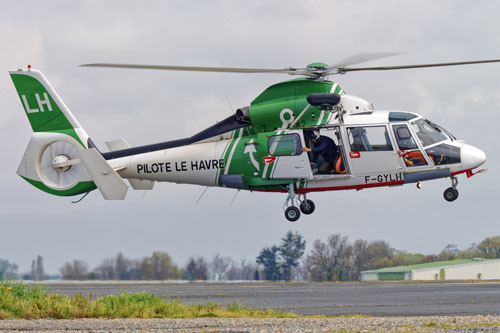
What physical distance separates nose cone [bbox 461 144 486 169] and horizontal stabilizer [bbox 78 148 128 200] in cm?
1337

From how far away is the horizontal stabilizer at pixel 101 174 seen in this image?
33.8 meters

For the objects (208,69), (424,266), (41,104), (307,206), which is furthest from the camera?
(424,266)

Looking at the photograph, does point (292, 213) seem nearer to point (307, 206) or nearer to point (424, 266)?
point (307, 206)

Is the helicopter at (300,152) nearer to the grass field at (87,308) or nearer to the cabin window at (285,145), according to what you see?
the cabin window at (285,145)

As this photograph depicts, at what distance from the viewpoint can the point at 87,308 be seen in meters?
32.5

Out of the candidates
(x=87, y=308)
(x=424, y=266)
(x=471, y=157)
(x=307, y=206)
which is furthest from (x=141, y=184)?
(x=424, y=266)

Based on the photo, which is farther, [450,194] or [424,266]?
[424,266]

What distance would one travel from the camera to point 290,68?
31.5 meters

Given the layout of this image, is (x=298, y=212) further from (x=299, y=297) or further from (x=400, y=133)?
(x=299, y=297)

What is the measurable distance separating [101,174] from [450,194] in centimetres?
1386

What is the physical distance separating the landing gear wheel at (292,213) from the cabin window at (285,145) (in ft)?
7.27

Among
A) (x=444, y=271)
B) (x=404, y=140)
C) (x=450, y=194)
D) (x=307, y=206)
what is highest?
(x=404, y=140)

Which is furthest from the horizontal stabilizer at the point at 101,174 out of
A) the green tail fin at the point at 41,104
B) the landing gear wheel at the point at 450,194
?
the landing gear wheel at the point at 450,194

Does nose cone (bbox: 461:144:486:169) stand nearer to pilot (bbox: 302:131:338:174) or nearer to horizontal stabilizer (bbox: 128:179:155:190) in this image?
pilot (bbox: 302:131:338:174)
